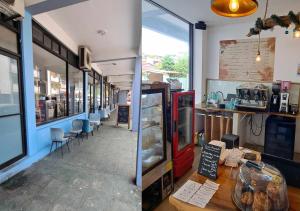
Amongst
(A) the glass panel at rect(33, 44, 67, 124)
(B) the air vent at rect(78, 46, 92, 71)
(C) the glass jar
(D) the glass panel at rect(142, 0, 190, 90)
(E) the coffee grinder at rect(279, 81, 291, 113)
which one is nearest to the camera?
(C) the glass jar

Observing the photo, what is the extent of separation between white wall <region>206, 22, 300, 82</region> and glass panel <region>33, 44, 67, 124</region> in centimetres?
239

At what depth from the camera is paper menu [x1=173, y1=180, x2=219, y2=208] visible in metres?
0.84

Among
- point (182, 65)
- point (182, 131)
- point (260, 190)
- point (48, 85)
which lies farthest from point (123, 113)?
point (182, 65)

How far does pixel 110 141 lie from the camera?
1.17 meters

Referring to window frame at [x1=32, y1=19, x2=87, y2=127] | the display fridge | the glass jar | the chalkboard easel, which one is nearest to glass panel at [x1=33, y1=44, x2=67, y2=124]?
window frame at [x1=32, y1=19, x2=87, y2=127]

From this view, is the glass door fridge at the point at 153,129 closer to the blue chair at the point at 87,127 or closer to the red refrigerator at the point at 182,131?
the red refrigerator at the point at 182,131

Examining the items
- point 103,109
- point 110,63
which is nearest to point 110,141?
point 103,109

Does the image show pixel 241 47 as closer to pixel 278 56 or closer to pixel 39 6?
pixel 278 56

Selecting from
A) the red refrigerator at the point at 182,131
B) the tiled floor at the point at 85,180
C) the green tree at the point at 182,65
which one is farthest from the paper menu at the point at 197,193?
the green tree at the point at 182,65

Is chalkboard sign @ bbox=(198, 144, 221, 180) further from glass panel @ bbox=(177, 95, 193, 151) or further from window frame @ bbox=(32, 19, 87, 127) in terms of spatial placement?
glass panel @ bbox=(177, 95, 193, 151)

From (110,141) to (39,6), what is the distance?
76 centimetres

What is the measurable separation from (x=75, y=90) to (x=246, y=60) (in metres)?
2.42

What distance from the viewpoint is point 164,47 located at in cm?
174

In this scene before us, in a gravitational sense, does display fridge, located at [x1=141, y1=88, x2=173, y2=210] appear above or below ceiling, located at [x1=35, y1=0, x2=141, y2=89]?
below
